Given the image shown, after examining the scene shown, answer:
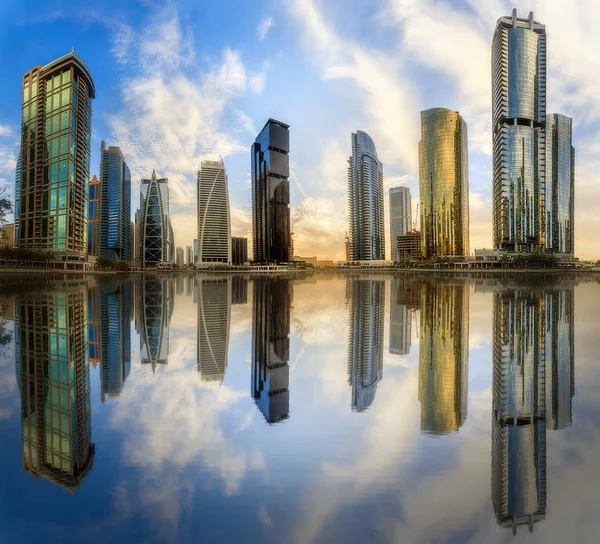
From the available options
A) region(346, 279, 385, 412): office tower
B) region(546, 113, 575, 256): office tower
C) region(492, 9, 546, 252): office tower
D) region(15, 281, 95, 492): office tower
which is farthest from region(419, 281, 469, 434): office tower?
region(546, 113, 575, 256): office tower

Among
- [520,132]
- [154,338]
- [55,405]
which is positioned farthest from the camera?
[520,132]

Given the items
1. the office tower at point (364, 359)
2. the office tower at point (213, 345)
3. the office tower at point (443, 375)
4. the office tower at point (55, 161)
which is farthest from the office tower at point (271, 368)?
the office tower at point (55, 161)

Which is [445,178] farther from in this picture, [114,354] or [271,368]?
[114,354]

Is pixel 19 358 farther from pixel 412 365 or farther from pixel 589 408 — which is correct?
pixel 589 408

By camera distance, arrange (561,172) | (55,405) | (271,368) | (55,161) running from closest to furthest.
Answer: (55,405), (271,368), (55,161), (561,172)

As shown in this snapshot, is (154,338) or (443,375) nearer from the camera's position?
(443,375)

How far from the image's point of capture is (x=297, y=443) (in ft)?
15.0

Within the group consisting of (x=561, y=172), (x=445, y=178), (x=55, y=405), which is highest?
(x=445, y=178)

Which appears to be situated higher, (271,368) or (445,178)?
(445,178)

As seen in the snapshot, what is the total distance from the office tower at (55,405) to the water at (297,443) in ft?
0.10

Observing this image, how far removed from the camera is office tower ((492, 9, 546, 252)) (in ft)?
429

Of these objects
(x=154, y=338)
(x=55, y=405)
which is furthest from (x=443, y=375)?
(x=154, y=338)

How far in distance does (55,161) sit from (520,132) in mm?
157557

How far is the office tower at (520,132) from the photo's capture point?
13062 centimetres
